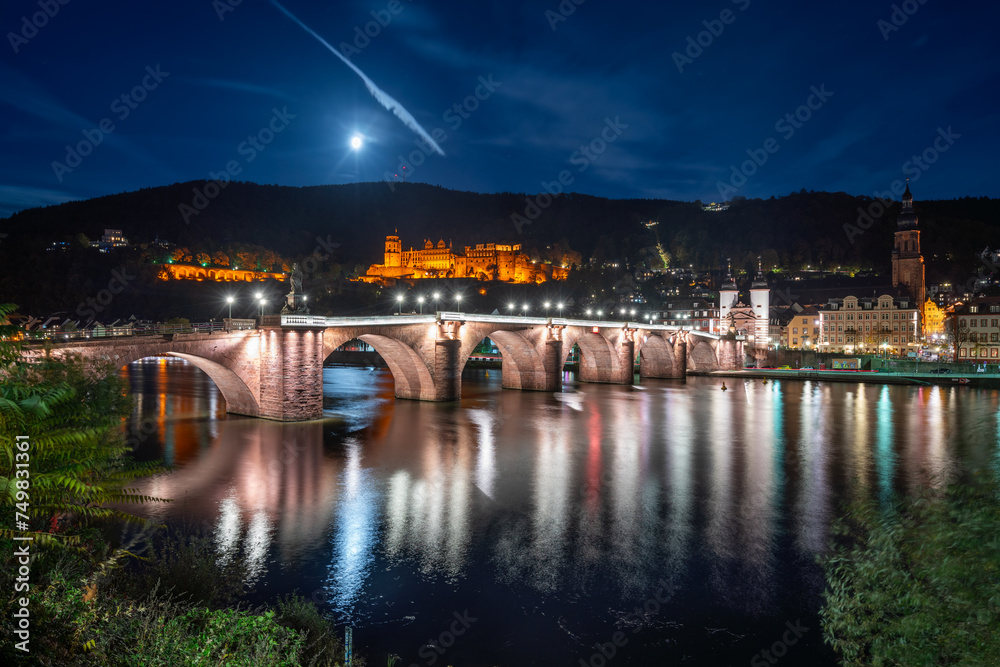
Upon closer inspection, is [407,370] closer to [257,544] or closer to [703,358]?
[257,544]

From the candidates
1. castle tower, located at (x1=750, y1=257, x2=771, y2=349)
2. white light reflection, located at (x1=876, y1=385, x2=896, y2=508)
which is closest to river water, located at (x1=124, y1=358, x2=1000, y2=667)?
white light reflection, located at (x1=876, y1=385, x2=896, y2=508)

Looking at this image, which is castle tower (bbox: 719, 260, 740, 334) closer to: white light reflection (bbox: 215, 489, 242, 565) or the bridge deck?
the bridge deck

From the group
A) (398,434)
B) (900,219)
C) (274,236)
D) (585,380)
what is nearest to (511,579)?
(398,434)

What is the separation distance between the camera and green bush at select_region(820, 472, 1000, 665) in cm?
461

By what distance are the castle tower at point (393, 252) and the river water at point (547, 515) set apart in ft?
381

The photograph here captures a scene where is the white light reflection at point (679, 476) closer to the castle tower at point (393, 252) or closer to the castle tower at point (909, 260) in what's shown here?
the castle tower at point (909, 260)

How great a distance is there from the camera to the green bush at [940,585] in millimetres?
4605

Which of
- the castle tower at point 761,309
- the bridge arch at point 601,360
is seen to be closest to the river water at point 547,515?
the bridge arch at point 601,360

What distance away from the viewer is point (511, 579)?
37.3 ft

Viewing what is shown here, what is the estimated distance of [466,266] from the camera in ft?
467

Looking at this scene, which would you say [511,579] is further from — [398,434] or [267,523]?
[398,434]

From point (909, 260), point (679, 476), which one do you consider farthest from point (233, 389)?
point (909, 260)

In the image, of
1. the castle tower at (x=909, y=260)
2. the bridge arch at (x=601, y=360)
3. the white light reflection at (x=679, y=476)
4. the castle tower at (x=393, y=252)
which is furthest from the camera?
the castle tower at (x=393, y=252)

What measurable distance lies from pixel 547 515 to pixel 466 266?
129 meters
